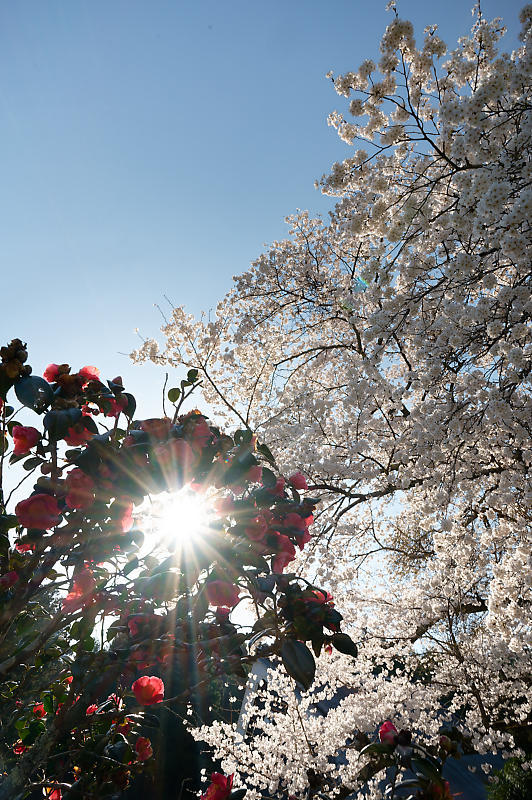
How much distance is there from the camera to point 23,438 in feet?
3.90

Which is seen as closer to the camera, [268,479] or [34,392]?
[34,392]

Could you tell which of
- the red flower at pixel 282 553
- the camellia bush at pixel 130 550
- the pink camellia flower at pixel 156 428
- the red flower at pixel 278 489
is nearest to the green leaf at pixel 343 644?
the camellia bush at pixel 130 550

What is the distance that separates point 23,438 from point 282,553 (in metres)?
0.90

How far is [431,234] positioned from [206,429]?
3.26m

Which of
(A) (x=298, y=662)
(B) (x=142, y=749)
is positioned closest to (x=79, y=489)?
(A) (x=298, y=662)

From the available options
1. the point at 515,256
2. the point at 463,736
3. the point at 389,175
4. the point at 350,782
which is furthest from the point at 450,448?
the point at 463,736

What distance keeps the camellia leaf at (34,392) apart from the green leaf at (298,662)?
94 centimetres

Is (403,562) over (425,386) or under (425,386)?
under

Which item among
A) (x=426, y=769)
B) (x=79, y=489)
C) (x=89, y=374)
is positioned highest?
(x=89, y=374)

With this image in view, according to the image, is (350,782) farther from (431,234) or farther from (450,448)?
(431,234)

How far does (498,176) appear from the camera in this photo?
2.18m

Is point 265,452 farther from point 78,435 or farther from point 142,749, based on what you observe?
point 142,749

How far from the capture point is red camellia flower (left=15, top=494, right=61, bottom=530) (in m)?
1.07

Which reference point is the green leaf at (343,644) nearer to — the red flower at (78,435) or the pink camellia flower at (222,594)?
the pink camellia flower at (222,594)
